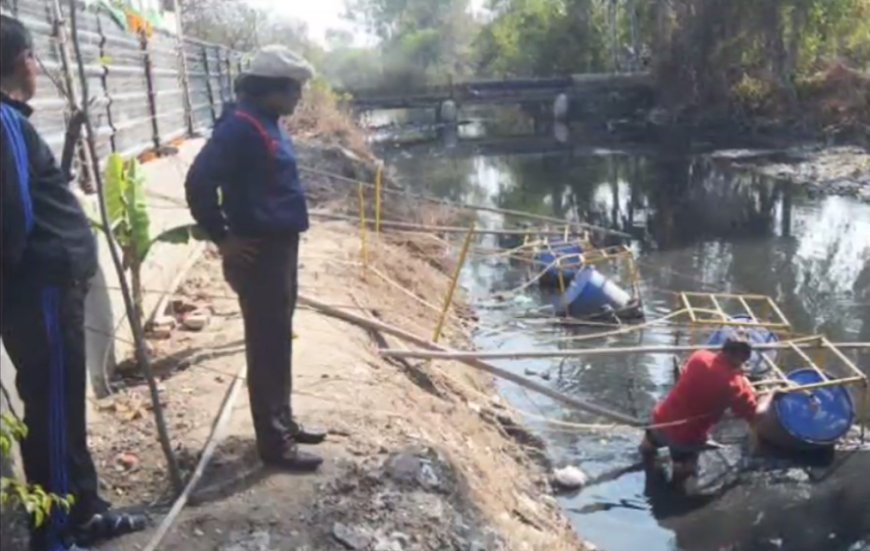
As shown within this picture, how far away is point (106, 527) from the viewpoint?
13.4 ft

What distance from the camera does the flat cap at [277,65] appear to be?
452 cm

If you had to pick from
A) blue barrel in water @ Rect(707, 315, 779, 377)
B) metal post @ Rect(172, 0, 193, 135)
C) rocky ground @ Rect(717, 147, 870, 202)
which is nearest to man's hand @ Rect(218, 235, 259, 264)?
blue barrel in water @ Rect(707, 315, 779, 377)

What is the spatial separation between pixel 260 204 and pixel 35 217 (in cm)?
108

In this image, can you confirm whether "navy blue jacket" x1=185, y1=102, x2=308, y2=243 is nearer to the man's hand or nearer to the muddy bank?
the man's hand

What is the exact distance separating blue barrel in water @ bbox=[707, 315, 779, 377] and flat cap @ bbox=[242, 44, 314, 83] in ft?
20.2

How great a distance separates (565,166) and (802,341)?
84.7 feet

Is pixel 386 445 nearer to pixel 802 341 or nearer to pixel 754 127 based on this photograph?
pixel 802 341

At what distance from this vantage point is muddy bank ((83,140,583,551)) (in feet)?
14.8

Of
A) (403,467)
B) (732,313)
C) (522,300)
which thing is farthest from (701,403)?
(522,300)

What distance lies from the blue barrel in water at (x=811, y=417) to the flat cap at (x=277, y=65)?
5688 millimetres

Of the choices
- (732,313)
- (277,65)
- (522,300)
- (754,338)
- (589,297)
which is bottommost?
(732,313)

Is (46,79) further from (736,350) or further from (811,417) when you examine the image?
(811,417)

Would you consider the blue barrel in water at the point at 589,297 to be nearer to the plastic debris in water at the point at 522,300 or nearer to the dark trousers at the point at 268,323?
the plastic debris in water at the point at 522,300


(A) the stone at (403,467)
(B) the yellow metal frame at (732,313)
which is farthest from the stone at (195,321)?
(B) the yellow metal frame at (732,313)
